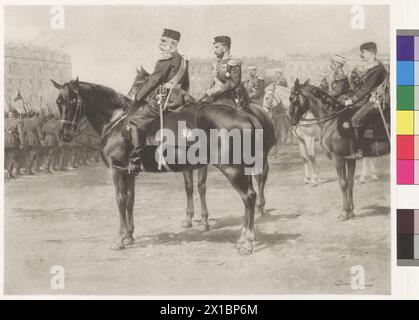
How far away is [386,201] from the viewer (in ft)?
31.8

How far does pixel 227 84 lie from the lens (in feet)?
31.5

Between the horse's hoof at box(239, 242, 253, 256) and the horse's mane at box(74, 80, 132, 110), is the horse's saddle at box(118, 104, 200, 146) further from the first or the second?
the horse's hoof at box(239, 242, 253, 256)

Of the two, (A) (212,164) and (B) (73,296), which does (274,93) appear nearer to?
(A) (212,164)

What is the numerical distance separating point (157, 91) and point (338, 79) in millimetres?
2436

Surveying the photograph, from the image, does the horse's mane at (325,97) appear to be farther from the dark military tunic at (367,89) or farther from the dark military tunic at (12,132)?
the dark military tunic at (12,132)

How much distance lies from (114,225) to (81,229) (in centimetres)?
44

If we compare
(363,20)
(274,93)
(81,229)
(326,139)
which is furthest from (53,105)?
(363,20)

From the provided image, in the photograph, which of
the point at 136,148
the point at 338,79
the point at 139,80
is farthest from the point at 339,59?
the point at 136,148

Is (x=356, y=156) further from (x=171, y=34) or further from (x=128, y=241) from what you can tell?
(x=128, y=241)

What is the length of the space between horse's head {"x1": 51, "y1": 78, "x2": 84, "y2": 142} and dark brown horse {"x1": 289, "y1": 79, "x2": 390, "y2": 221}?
111 inches

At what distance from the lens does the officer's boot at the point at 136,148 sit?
9367 mm

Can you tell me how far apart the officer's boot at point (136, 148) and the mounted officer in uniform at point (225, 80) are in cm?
96
